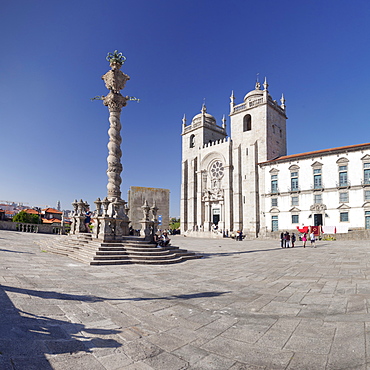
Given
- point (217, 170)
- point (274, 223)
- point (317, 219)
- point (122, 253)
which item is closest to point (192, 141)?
point (217, 170)

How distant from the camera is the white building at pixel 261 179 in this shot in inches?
1377

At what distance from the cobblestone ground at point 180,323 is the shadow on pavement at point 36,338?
1cm

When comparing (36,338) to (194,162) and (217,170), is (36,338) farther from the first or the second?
(194,162)

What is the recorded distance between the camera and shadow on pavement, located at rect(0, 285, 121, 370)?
355 centimetres

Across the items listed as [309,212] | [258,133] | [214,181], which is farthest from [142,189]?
[309,212]

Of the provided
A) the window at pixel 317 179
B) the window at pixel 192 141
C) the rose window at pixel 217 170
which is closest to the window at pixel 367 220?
the window at pixel 317 179

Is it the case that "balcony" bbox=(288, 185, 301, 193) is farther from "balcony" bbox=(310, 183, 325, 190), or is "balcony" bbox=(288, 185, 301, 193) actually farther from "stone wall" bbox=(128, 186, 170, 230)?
"stone wall" bbox=(128, 186, 170, 230)

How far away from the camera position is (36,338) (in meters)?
4.23

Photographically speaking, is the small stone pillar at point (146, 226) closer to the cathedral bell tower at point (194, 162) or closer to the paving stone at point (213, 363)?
the paving stone at point (213, 363)

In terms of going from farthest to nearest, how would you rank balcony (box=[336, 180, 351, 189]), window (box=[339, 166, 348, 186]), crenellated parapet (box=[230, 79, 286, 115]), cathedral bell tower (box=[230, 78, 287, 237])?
crenellated parapet (box=[230, 79, 286, 115])
cathedral bell tower (box=[230, 78, 287, 237])
window (box=[339, 166, 348, 186])
balcony (box=[336, 180, 351, 189])

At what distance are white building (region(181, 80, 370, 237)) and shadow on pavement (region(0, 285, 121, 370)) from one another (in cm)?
3715

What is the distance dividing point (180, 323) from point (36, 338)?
2.56m

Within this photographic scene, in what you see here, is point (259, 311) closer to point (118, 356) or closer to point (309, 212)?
point (118, 356)

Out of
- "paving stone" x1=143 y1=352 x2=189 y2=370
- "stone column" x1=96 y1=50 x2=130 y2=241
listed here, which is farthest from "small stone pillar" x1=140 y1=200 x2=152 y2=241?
"paving stone" x1=143 y1=352 x2=189 y2=370
